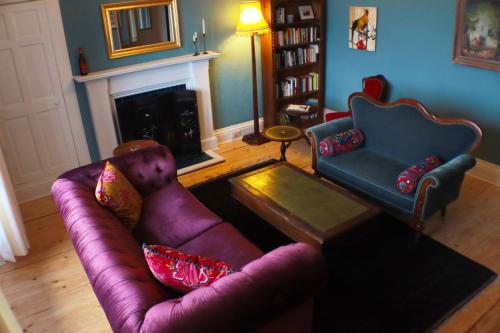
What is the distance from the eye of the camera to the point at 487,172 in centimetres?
450

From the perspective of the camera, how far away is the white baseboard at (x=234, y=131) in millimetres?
5785

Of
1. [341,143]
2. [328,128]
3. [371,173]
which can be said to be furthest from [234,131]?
[371,173]

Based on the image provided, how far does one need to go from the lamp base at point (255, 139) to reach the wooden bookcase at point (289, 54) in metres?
0.26

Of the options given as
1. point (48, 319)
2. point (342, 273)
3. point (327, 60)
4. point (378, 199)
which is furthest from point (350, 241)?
point (327, 60)

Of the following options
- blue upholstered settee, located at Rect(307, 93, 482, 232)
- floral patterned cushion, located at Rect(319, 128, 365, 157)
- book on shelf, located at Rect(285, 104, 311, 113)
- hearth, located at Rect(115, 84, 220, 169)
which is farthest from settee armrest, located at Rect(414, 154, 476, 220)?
hearth, located at Rect(115, 84, 220, 169)

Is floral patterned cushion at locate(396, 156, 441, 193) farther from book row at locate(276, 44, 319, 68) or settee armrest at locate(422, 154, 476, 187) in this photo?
book row at locate(276, 44, 319, 68)

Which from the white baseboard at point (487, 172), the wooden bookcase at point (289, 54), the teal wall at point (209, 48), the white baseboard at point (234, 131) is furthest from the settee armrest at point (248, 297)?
the wooden bookcase at point (289, 54)

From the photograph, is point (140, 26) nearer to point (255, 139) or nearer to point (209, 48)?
point (209, 48)

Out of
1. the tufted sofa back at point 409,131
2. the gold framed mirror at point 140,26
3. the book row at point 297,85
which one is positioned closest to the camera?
the tufted sofa back at point 409,131

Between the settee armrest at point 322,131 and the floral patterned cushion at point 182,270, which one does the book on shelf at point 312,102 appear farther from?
the floral patterned cushion at point 182,270

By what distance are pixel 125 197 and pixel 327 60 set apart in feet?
12.7

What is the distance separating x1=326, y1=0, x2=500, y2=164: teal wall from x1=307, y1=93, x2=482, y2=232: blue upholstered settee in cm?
87

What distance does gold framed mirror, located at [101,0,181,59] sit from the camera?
4539 mm

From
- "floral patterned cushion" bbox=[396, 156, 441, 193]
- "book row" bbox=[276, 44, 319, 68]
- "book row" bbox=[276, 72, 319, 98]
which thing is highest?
"book row" bbox=[276, 44, 319, 68]
